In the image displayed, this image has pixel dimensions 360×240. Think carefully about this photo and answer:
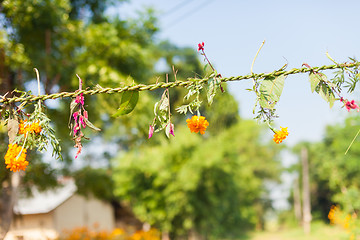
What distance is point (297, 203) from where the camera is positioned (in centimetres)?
3503

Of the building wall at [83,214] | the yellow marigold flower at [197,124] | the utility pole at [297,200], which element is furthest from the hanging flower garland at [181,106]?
the utility pole at [297,200]

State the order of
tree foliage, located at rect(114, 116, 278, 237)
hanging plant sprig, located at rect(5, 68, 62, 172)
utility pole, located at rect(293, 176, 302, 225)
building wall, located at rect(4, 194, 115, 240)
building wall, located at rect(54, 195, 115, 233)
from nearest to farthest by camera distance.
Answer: hanging plant sprig, located at rect(5, 68, 62, 172) < building wall, located at rect(4, 194, 115, 240) < building wall, located at rect(54, 195, 115, 233) < tree foliage, located at rect(114, 116, 278, 237) < utility pole, located at rect(293, 176, 302, 225)

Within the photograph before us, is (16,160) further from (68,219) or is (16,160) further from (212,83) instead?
(68,219)

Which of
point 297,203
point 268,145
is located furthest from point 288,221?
point 268,145

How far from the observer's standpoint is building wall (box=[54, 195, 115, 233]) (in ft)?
44.3

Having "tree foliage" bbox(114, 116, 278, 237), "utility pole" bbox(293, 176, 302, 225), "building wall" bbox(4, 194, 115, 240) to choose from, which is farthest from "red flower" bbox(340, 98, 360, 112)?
"utility pole" bbox(293, 176, 302, 225)

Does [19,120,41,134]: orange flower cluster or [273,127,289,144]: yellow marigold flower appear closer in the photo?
[273,127,289,144]: yellow marigold flower

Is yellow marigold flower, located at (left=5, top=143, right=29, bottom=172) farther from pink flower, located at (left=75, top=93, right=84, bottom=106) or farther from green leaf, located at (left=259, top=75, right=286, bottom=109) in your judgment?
green leaf, located at (left=259, top=75, right=286, bottom=109)

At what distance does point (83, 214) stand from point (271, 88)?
14671mm

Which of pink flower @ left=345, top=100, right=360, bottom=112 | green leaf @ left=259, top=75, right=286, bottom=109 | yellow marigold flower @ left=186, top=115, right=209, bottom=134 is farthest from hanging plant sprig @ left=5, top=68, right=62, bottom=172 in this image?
pink flower @ left=345, top=100, right=360, bottom=112

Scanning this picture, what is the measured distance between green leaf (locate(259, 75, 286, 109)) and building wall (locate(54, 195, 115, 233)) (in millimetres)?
13087

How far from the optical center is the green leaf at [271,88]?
1.35 m

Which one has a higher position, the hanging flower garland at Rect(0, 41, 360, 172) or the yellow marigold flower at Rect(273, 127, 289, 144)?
the hanging flower garland at Rect(0, 41, 360, 172)

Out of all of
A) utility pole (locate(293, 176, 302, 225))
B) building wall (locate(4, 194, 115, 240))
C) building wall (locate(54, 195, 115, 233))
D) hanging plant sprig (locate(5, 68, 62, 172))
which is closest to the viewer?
hanging plant sprig (locate(5, 68, 62, 172))
